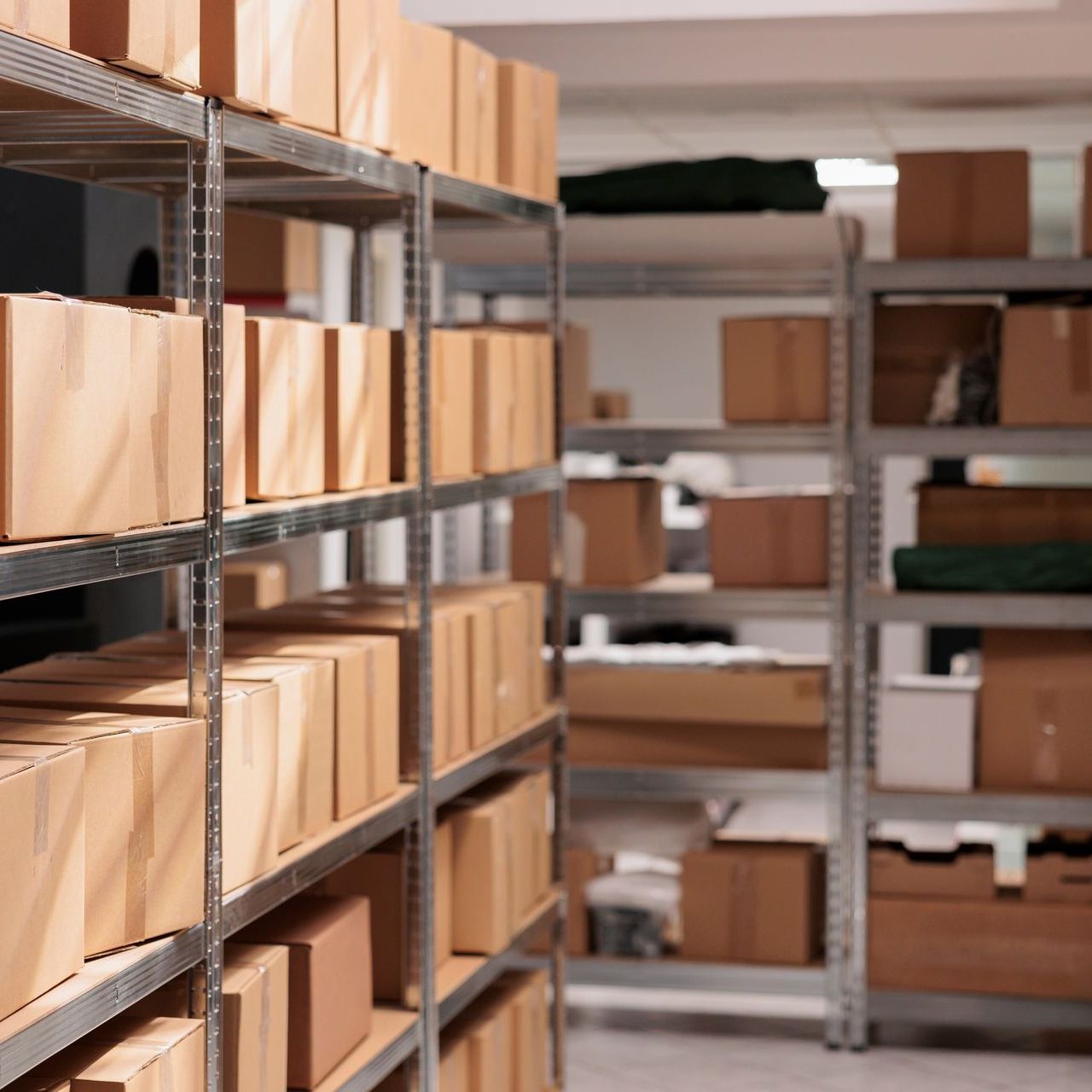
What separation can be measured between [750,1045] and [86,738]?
3247 mm

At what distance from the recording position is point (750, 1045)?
4828 mm

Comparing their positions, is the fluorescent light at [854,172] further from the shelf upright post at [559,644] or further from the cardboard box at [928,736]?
the shelf upright post at [559,644]

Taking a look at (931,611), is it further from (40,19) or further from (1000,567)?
(40,19)

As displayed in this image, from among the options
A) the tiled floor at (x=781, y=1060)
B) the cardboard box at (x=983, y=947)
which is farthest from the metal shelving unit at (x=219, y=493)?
the cardboard box at (x=983, y=947)

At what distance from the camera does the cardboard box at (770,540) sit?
4871 mm

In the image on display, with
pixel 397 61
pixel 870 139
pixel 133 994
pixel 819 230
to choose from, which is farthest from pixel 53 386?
pixel 870 139

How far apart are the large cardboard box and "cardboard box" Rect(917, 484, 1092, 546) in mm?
284

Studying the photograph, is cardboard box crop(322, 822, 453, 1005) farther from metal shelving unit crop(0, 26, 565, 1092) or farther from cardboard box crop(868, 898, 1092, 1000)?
cardboard box crop(868, 898, 1092, 1000)

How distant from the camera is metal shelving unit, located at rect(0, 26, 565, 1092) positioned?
1.90 meters

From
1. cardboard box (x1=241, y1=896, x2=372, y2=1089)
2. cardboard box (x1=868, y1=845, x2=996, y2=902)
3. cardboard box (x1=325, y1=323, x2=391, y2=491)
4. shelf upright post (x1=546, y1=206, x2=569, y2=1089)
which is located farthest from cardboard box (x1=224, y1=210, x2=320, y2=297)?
cardboard box (x1=868, y1=845, x2=996, y2=902)

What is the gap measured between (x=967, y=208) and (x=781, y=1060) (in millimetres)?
2422

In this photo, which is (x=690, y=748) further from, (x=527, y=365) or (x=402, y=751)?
(x=402, y=751)

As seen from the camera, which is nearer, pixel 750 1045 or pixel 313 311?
pixel 750 1045

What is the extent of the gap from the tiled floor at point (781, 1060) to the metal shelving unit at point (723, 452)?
0.15 metres
